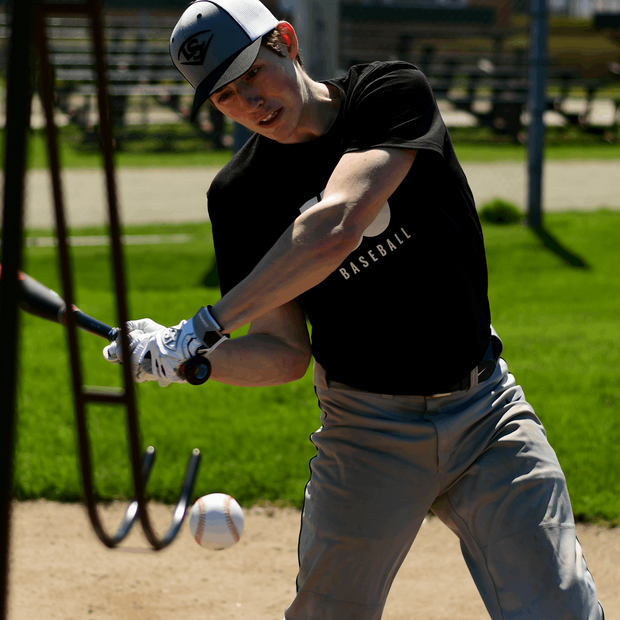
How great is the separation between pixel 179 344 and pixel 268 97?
69cm

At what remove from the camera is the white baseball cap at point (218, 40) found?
2.15 metres

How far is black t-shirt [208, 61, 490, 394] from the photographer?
7.45ft

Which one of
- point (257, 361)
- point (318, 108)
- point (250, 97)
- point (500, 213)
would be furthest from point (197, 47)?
point (500, 213)

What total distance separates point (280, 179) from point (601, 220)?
29.0 ft

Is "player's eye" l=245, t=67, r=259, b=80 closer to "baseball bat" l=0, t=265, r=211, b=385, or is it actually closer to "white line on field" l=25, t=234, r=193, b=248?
"baseball bat" l=0, t=265, r=211, b=385

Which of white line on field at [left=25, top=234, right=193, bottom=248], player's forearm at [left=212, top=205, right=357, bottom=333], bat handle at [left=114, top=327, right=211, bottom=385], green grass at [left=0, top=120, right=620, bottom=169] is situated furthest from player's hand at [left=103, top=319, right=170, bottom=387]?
green grass at [left=0, top=120, right=620, bottom=169]

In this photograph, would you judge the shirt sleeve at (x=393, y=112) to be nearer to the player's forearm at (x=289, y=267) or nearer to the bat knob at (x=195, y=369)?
the player's forearm at (x=289, y=267)

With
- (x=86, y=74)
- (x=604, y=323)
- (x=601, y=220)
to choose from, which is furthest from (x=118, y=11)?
(x=604, y=323)

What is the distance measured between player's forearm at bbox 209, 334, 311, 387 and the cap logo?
0.80 metres

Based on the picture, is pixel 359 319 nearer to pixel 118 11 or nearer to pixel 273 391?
pixel 273 391

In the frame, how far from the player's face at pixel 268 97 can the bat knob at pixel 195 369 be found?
2.06 ft

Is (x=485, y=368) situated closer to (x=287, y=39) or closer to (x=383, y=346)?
(x=383, y=346)

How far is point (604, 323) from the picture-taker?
6.97m

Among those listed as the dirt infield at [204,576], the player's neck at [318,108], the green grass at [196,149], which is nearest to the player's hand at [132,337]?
the player's neck at [318,108]
